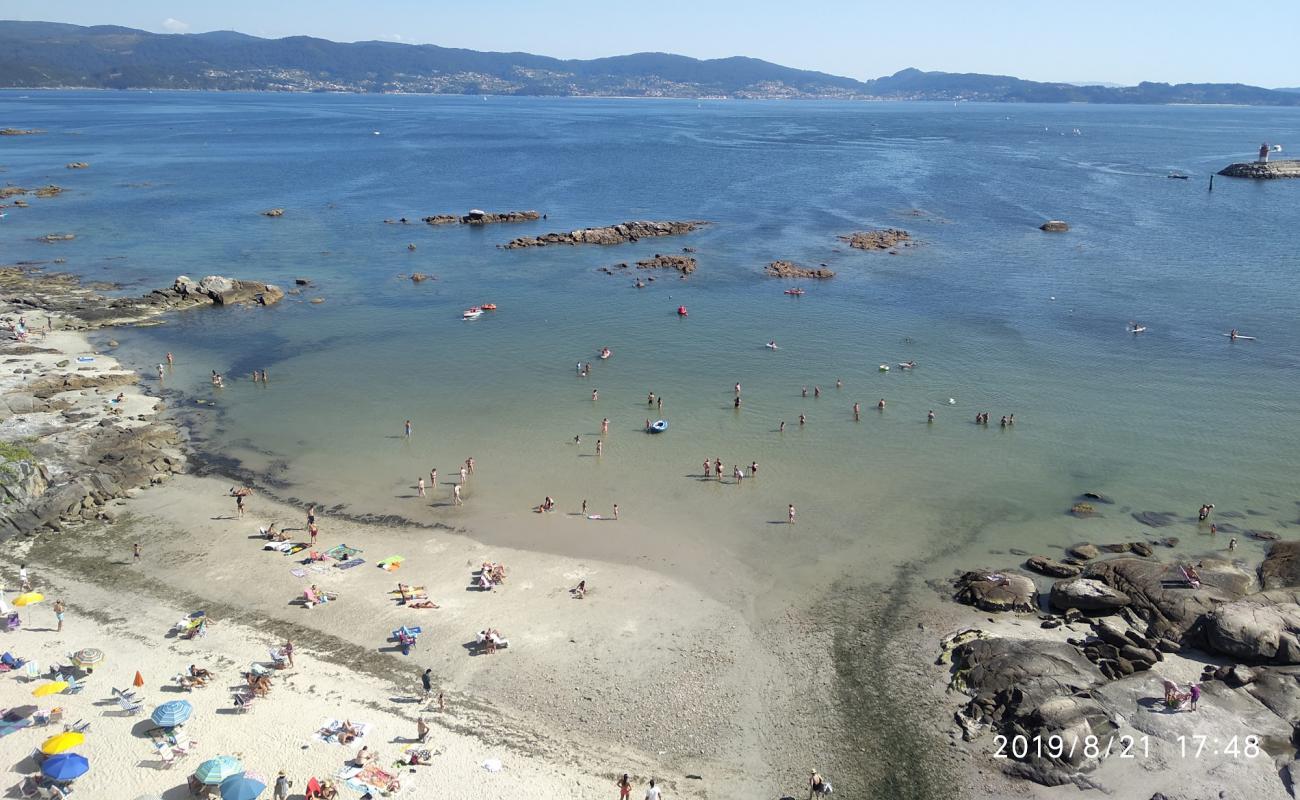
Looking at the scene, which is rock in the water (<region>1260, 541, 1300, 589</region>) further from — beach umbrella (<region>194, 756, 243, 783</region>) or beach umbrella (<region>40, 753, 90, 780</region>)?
beach umbrella (<region>40, 753, 90, 780</region>)

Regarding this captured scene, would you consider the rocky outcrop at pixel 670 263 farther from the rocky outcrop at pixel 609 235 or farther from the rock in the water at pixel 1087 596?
the rock in the water at pixel 1087 596

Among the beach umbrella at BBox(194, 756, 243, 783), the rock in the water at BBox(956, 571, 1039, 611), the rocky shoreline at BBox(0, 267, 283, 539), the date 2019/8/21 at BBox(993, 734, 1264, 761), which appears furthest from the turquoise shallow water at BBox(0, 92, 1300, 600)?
the beach umbrella at BBox(194, 756, 243, 783)

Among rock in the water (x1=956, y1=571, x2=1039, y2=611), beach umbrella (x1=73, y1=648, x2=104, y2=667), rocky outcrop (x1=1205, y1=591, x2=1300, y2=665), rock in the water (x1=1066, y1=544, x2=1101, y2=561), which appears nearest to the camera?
beach umbrella (x1=73, y1=648, x2=104, y2=667)

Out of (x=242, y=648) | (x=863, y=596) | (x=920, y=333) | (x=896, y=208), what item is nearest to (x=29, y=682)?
(x=242, y=648)

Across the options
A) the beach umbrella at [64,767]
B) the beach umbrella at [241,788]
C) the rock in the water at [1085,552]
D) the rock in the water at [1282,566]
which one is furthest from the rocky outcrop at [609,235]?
the beach umbrella at [241,788]

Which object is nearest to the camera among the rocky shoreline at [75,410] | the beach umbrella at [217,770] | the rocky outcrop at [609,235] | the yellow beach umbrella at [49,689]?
the beach umbrella at [217,770]
